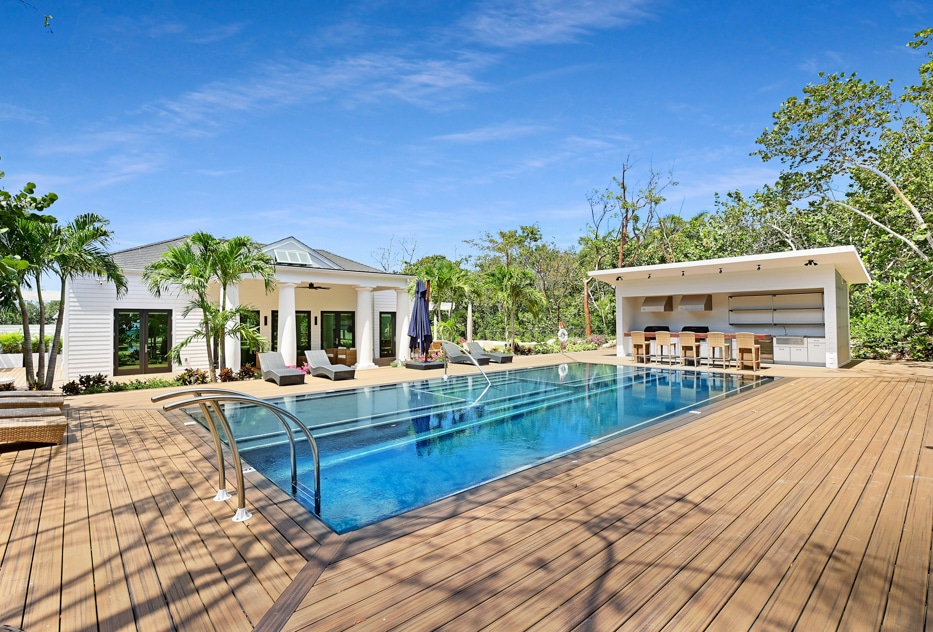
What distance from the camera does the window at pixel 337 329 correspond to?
19.1 metres

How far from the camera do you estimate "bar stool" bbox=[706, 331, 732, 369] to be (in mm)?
13529

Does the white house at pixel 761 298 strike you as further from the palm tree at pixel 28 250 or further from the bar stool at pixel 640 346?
the palm tree at pixel 28 250

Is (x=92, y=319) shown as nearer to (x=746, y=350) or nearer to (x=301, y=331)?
(x=301, y=331)

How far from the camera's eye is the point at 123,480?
4.49 m

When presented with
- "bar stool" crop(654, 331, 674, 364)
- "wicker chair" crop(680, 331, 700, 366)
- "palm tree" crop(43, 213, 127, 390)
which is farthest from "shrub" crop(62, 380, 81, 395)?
"wicker chair" crop(680, 331, 700, 366)

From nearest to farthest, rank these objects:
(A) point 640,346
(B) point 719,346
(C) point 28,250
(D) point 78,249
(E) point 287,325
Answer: (C) point 28,250, (D) point 78,249, (E) point 287,325, (B) point 719,346, (A) point 640,346

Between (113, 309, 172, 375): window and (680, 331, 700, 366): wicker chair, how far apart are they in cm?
1559

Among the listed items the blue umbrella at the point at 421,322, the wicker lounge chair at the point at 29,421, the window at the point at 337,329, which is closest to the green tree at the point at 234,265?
the blue umbrella at the point at 421,322

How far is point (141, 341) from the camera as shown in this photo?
14.0 metres

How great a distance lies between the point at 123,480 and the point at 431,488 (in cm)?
291

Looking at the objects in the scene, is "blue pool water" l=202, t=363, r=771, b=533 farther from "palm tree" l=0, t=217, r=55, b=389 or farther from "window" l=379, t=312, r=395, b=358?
"window" l=379, t=312, r=395, b=358

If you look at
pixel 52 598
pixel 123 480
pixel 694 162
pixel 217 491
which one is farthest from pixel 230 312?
pixel 694 162

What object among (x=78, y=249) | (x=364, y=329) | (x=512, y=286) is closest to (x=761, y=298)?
(x=512, y=286)

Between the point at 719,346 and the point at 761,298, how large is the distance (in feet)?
12.5
